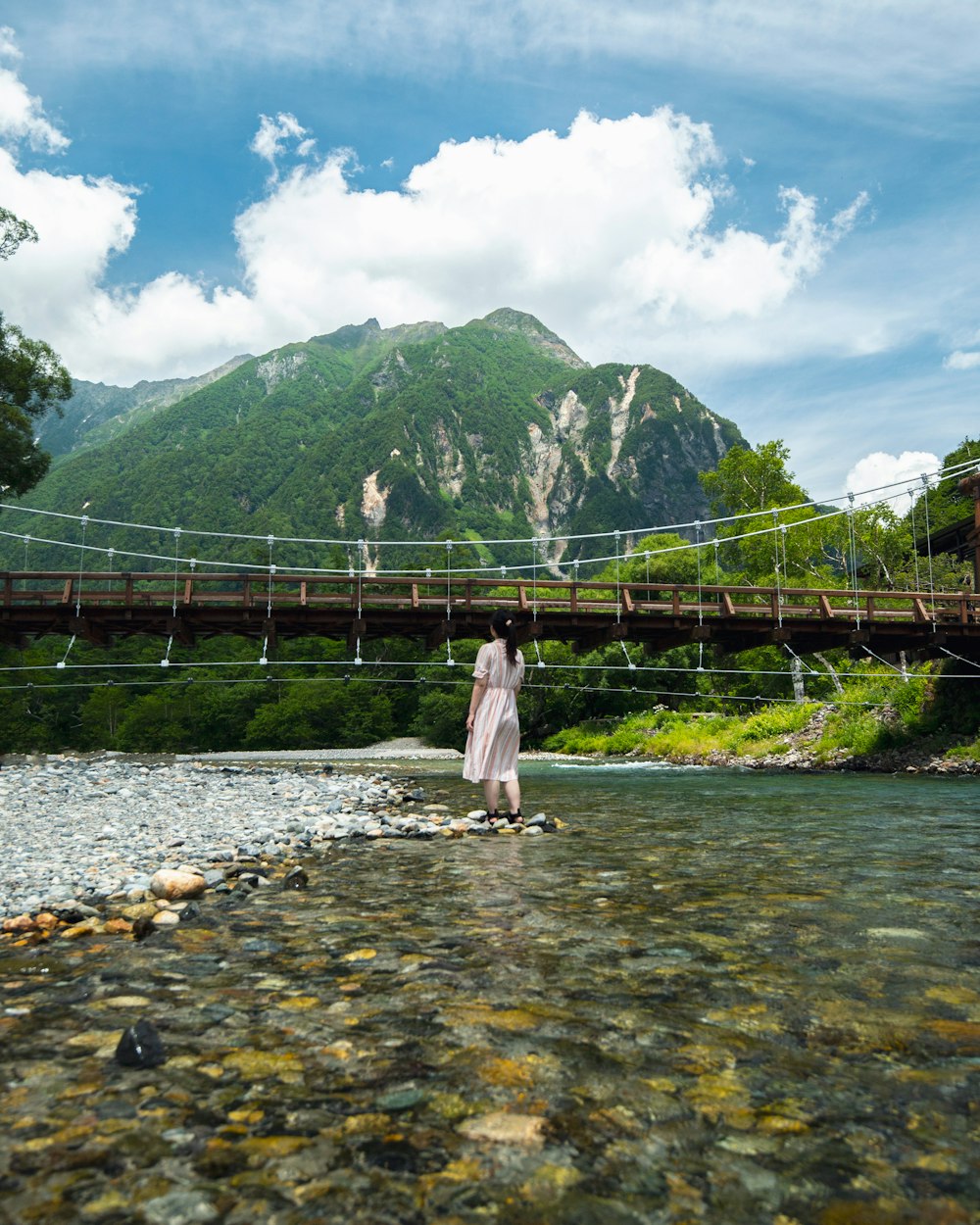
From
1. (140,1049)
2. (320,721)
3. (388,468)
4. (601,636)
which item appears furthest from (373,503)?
(140,1049)

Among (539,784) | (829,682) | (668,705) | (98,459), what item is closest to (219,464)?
(98,459)

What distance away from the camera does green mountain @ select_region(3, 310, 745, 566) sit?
5012 inches

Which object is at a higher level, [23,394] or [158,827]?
[23,394]

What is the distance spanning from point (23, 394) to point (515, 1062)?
98.1ft

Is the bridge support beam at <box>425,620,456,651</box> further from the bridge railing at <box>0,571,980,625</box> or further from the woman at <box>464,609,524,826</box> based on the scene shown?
the woman at <box>464,609,524,826</box>

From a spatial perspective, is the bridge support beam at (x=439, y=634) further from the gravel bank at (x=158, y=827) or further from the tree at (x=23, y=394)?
the tree at (x=23, y=394)

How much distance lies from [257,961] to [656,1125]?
2007mm

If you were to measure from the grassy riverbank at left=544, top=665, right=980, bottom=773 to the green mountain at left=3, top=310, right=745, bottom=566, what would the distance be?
244 feet

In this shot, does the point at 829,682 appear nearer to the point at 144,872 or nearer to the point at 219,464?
the point at 144,872

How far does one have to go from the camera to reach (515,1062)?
2369 mm

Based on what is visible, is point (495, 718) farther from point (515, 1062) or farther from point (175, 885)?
point (515, 1062)

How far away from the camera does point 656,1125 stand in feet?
6.53

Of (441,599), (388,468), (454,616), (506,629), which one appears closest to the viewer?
(506,629)

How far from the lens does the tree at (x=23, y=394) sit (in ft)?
85.3
